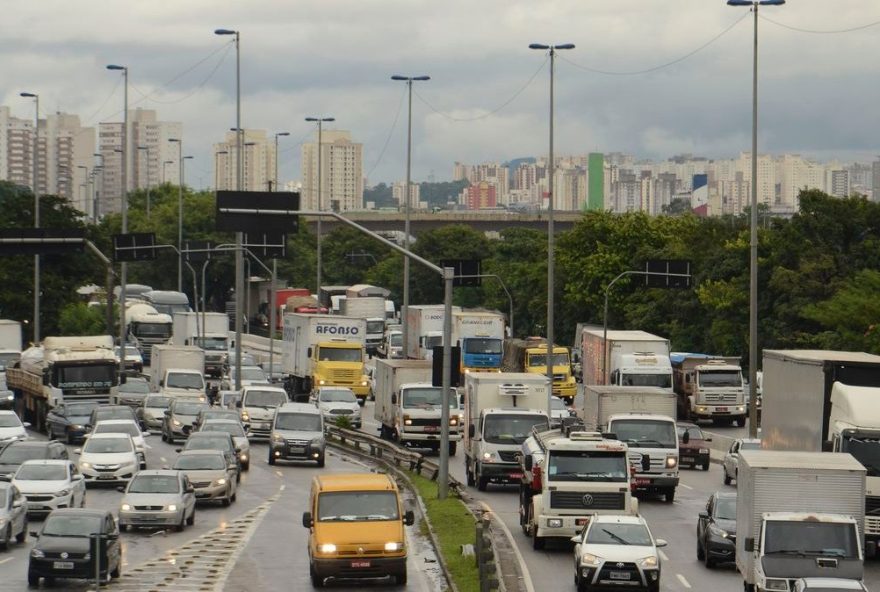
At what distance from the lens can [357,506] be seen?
30.4 m

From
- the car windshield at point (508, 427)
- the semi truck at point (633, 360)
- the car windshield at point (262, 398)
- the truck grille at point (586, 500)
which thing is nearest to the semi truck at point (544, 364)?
the semi truck at point (633, 360)

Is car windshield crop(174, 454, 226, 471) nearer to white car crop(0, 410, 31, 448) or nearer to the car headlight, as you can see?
white car crop(0, 410, 31, 448)

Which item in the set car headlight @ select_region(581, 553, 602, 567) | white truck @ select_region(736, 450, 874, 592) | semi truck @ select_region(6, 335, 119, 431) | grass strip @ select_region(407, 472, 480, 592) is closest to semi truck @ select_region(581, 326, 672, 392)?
semi truck @ select_region(6, 335, 119, 431)

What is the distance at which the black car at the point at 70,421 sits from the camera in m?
61.8

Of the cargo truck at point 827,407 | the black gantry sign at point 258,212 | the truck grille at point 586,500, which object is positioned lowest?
the truck grille at point 586,500

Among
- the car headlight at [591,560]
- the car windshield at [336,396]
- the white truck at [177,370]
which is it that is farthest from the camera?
the white truck at [177,370]

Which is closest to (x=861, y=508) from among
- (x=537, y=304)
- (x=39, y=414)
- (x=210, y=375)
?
(x=39, y=414)

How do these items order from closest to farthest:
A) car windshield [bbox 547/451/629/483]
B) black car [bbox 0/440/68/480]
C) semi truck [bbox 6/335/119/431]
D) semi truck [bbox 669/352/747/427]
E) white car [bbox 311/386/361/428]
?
car windshield [bbox 547/451/629/483], black car [bbox 0/440/68/480], semi truck [bbox 6/335/119/431], white car [bbox 311/386/361/428], semi truck [bbox 669/352/747/427]

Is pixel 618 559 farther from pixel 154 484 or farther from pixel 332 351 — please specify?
pixel 332 351

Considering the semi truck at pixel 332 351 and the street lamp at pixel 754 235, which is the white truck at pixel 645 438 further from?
the semi truck at pixel 332 351

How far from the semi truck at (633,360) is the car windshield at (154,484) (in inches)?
1205

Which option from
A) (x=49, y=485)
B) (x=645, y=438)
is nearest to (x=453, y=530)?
(x=645, y=438)

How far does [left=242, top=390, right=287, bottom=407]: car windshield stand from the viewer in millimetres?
64875

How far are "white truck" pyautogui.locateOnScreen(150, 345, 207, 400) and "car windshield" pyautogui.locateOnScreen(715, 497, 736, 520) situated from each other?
43.5 m
